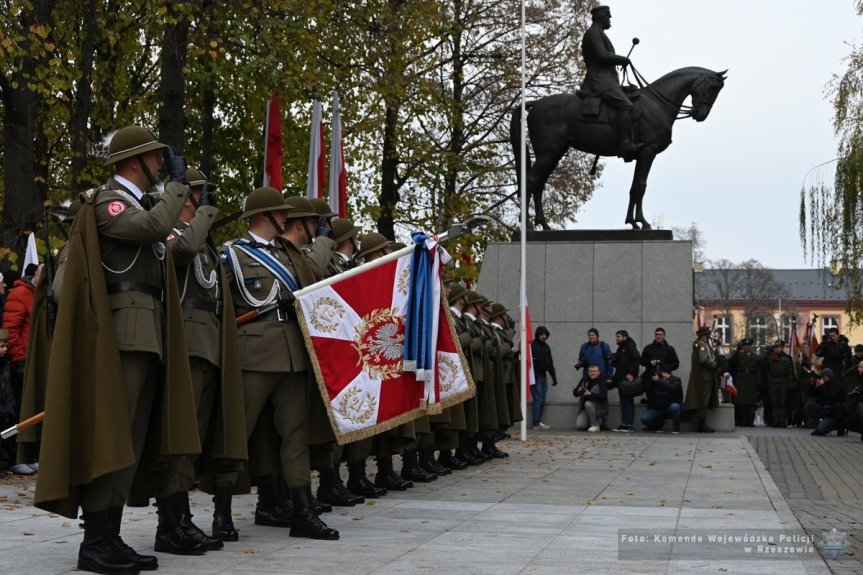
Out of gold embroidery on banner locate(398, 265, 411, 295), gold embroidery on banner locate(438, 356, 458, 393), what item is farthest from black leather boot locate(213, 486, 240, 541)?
gold embroidery on banner locate(438, 356, 458, 393)

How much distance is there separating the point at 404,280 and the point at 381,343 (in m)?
0.62

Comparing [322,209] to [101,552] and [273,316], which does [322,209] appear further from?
[101,552]

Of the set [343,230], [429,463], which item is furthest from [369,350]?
[429,463]

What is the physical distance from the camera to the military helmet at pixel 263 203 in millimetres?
8398

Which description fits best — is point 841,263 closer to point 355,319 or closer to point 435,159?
point 435,159

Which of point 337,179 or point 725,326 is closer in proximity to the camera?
point 337,179

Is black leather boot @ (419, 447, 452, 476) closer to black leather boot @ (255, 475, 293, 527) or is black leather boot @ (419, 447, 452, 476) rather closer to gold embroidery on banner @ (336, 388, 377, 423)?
Result: gold embroidery on banner @ (336, 388, 377, 423)

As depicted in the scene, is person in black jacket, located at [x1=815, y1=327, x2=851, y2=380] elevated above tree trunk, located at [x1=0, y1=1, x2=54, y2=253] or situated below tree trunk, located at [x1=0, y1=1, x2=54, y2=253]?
below

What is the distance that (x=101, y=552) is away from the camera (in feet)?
21.6

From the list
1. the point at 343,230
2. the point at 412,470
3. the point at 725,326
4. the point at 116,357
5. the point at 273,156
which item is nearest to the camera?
the point at 116,357

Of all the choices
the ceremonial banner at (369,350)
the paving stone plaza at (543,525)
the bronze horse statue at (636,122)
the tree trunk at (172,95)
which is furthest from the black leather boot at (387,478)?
the bronze horse statue at (636,122)

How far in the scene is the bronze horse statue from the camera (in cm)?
2327

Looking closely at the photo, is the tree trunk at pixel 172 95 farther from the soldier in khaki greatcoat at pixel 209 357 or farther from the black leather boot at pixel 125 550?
the black leather boot at pixel 125 550

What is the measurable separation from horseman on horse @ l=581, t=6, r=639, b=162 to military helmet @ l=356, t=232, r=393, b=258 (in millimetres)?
12787
